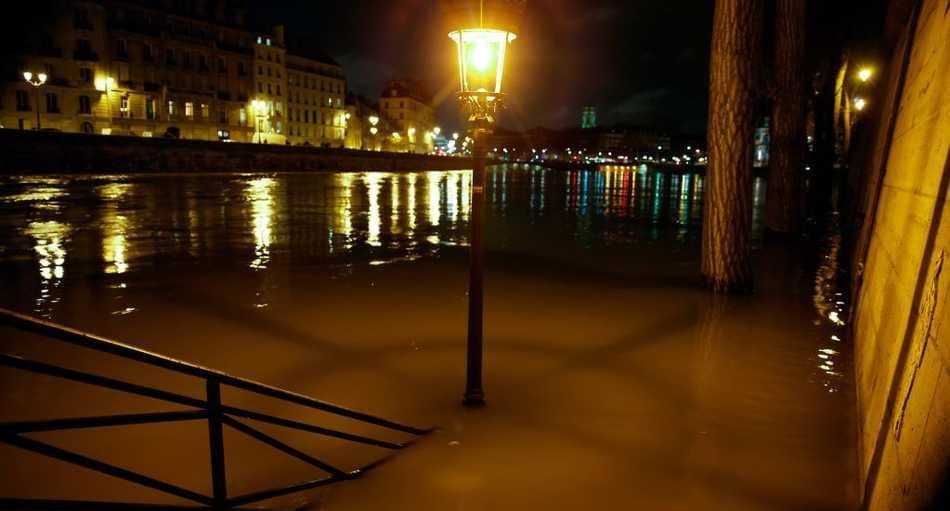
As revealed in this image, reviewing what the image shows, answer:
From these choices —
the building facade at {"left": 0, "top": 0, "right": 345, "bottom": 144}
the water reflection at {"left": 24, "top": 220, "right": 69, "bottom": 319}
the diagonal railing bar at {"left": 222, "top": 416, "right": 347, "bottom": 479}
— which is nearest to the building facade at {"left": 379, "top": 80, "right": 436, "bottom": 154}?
the building facade at {"left": 0, "top": 0, "right": 345, "bottom": 144}

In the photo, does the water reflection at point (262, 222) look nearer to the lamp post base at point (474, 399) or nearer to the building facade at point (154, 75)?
the lamp post base at point (474, 399)

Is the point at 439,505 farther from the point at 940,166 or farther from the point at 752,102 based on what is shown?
the point at 752,102

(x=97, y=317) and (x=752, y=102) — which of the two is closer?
(x=97, y=317)

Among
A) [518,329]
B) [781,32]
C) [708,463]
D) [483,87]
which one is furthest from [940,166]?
[781,32]

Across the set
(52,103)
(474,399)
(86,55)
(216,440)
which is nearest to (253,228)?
(474,399)

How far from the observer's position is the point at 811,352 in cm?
750

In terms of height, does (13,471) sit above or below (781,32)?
below

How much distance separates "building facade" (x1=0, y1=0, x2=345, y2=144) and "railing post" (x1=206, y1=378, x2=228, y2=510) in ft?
193

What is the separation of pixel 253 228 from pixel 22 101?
5118 centimetres

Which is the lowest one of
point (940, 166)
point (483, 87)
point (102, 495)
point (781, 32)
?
point (102, 495)

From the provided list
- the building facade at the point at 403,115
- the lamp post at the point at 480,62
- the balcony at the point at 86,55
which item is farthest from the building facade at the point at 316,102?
the lamp post at the point at 480,62

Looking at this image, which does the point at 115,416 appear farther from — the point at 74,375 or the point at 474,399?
the point at 474,399

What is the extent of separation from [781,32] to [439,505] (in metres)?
16.4

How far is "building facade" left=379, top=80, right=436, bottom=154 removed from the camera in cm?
12450
